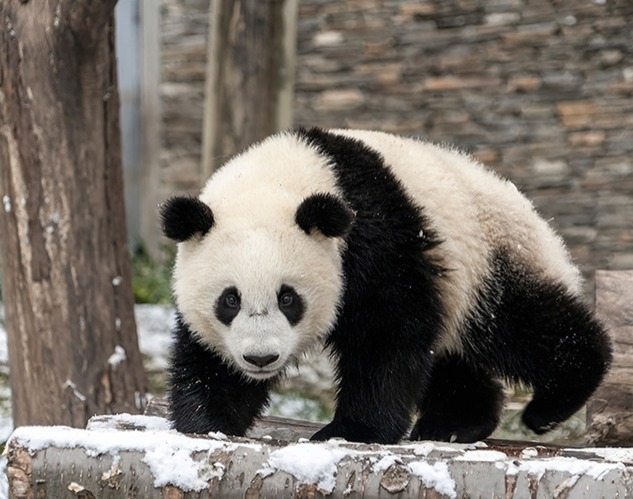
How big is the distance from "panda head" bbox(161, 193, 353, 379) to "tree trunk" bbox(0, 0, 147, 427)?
1323mm

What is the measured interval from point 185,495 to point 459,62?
5222mm

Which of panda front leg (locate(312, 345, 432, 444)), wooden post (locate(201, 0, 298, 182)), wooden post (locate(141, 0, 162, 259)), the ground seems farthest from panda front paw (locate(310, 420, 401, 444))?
wooden post (locate(141, 0, 162, 259))

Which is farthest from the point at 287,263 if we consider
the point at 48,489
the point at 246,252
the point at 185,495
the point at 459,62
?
the point at 459,62

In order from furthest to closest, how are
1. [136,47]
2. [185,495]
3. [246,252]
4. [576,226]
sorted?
[136,47] → [576,226] → [246,252] → [185,495]

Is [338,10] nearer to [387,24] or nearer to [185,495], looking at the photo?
[387,24]

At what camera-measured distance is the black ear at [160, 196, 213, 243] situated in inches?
104

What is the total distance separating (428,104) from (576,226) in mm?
1333

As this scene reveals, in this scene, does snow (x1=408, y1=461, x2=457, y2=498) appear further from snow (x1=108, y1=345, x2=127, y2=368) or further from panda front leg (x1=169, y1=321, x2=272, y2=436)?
snow (x1=108, y1=345, x2=127, y2=368)

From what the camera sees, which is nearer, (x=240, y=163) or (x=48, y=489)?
(x=48, y=489)

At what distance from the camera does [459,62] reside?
7.14m

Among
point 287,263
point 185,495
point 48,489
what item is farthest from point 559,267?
point 48,489

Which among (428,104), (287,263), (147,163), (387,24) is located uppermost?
(287,263)

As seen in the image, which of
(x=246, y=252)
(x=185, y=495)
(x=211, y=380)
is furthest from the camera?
(x=211, y=380)

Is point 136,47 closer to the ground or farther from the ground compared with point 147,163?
farther from the ground
